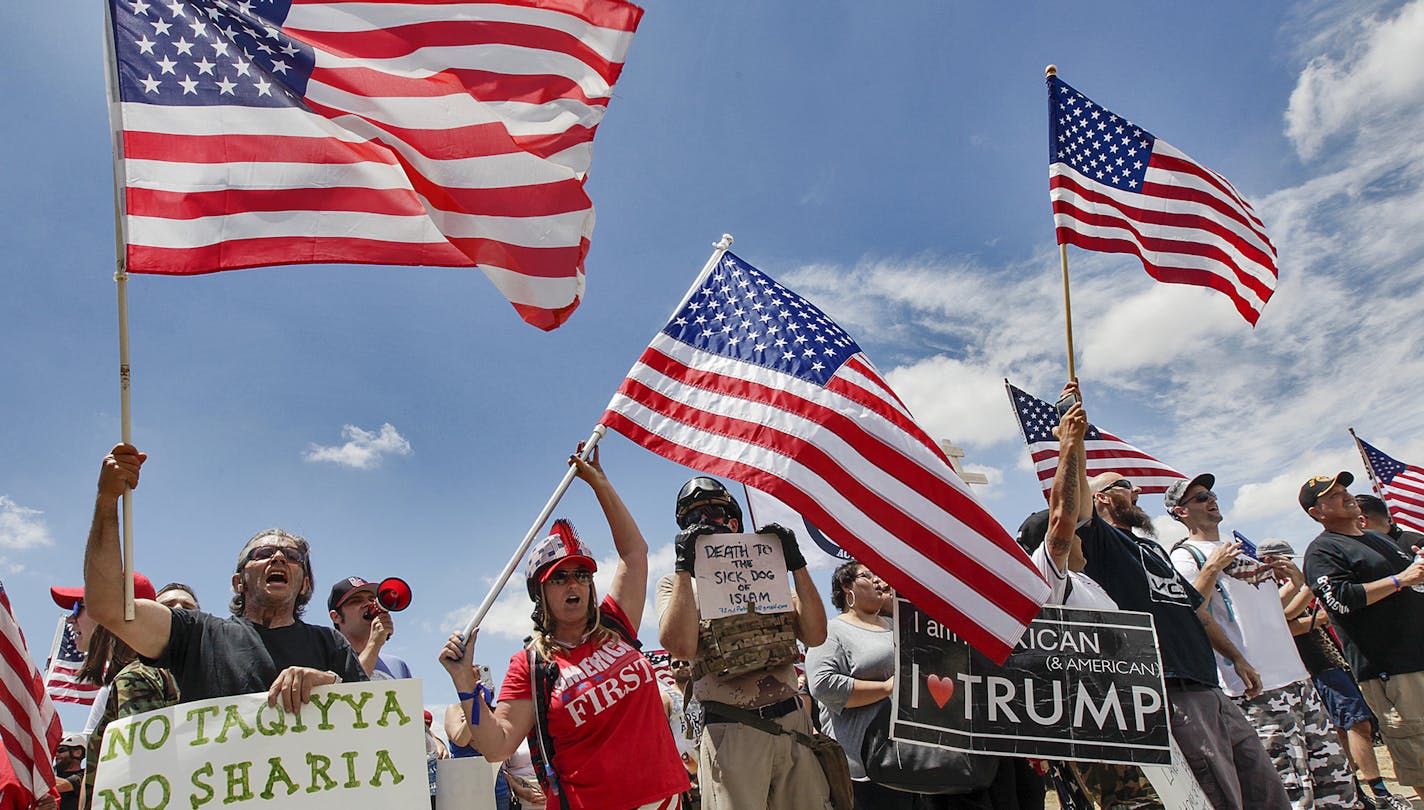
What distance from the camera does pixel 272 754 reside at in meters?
3.13

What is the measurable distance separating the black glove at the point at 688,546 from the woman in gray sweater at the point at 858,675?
120cm

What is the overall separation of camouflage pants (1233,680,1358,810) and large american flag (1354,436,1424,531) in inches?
308

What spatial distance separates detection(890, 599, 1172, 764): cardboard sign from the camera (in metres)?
4.71

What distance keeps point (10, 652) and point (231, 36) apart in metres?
3.33

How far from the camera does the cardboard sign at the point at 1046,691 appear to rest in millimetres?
4707

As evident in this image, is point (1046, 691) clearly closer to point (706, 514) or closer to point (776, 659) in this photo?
point (776, 659)

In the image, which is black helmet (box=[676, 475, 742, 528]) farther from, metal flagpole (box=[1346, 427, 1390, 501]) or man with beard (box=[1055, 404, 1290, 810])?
metal flagpole (box=[1346, 427, 1390, 501])

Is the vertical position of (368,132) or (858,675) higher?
(368,132)

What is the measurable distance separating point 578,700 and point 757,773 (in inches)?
42.3

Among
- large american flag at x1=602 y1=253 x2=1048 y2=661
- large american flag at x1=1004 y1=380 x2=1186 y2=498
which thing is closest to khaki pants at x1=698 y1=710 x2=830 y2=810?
large american flag at x1=602 y1=253 x2=1048 y2=661

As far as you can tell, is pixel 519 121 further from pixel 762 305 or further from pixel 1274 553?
pixel 1274 553

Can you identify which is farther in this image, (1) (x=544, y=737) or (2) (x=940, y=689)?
(2) (x=940, y=689)

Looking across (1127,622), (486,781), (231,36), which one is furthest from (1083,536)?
(231,36)

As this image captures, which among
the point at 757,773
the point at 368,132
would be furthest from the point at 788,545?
the point at 368,132
